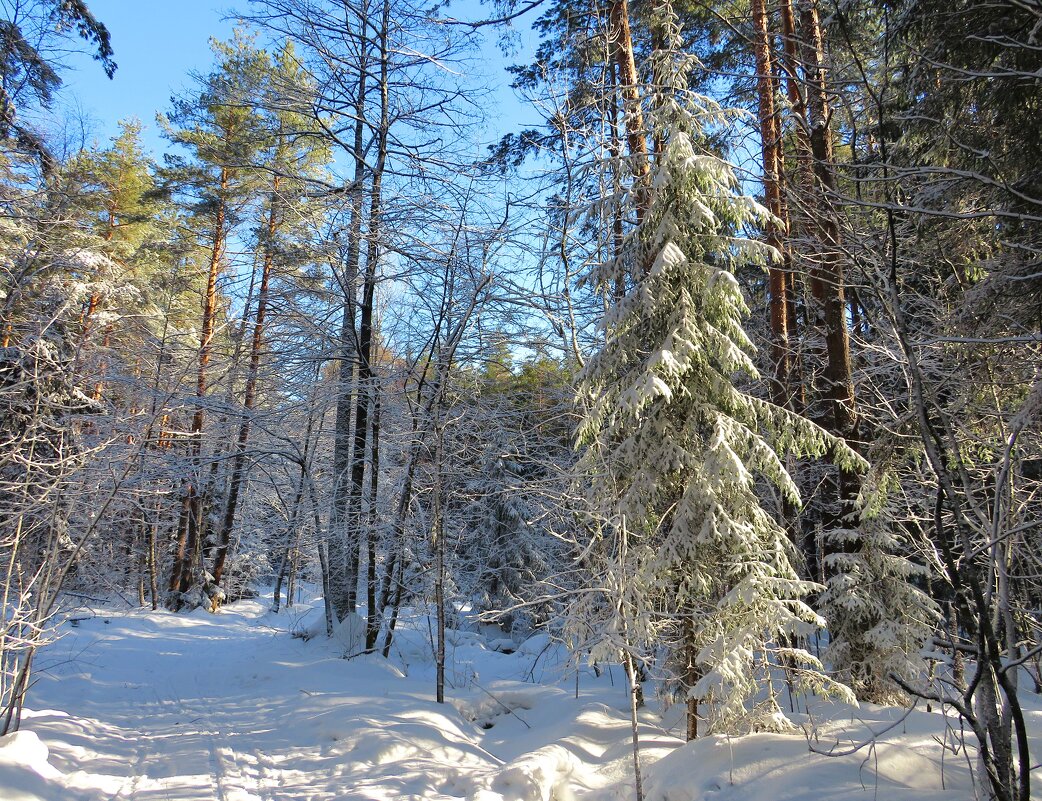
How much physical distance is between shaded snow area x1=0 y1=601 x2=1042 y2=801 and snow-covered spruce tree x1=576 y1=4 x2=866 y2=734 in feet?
2.14

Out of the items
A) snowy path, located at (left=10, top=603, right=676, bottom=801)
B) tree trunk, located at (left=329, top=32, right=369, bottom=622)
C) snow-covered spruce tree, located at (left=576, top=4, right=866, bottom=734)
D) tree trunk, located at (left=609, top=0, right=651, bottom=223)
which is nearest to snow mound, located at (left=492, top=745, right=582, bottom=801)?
snowy path, located at (left=10, top=603, right=676, bottom=801)

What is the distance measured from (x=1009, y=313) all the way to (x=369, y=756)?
6.82m

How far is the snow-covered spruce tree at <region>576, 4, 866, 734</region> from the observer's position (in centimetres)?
543

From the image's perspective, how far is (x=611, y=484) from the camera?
6.11 meters

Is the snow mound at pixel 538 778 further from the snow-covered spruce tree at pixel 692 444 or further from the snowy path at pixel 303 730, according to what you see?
the snow-covered spruce tree at pixel 692 444

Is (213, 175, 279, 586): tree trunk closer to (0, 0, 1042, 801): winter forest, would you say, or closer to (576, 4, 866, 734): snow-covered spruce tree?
(0, 0, 1042, 801): winter forest

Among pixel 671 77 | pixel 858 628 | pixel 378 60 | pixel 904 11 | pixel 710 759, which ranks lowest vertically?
pixel 710 759

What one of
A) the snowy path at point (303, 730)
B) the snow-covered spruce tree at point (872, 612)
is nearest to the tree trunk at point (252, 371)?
the snowy path at point (303, 730)

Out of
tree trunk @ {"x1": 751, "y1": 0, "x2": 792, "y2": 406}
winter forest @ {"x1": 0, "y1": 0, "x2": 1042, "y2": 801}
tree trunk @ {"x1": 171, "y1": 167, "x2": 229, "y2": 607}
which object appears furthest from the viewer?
tree trunk @ {"x1": 171, "y1": 167, "x2": 229, "y2": 607}

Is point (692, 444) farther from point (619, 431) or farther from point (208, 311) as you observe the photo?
point (208, 311)

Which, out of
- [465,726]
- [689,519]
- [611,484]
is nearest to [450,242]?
[611,484]

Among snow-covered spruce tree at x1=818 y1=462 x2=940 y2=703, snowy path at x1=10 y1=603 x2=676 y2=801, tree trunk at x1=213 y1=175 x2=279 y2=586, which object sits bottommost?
snowy path at x1=10 y1=603 x2=676 y2=801

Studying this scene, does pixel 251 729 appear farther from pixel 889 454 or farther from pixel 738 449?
pixel 889 454

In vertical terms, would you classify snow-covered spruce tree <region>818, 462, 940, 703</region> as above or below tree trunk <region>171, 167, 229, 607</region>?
below
